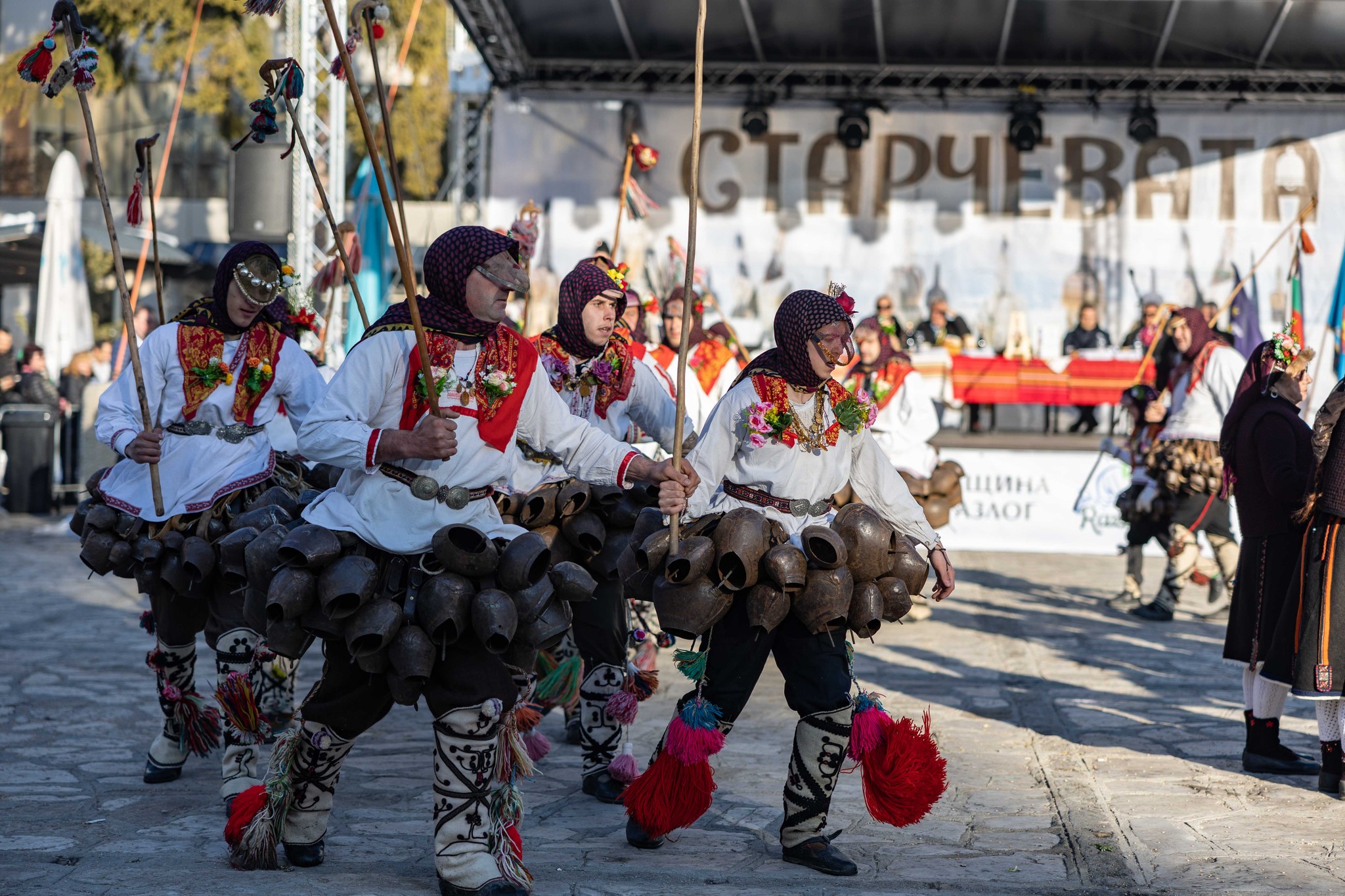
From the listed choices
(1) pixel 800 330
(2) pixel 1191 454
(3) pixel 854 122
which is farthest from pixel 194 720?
(3) pixel 854 122

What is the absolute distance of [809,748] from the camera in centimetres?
486

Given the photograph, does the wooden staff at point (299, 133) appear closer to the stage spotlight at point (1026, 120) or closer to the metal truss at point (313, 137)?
the metal truss at point (313, 137)

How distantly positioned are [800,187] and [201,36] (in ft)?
42.1

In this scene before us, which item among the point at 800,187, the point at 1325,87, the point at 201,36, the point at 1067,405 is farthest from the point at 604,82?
the point at 201,36

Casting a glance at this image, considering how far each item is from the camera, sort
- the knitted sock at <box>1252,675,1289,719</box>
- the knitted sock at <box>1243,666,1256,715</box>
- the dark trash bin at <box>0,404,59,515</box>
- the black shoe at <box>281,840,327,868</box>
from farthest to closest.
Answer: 1. the dark trash bin at <box>0,404,59,515</box>
2. the knitted sock at <box>1243,666,1256,715</box>
3. the knitted sock at <box>1252,675,1289,719</box>
4. the black shoe at <box>281,840,327,868</box>

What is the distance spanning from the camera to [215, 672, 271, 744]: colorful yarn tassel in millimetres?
5156

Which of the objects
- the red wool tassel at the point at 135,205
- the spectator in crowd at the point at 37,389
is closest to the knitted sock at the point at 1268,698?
the red wool tassel at the point at 135,205

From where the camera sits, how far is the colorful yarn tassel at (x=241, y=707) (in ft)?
16.9

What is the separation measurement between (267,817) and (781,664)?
1.78 metres

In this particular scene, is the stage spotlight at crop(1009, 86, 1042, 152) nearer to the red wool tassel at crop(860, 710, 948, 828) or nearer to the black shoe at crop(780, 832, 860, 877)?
the red wool tassel at crop(860, 710, 948, 828)

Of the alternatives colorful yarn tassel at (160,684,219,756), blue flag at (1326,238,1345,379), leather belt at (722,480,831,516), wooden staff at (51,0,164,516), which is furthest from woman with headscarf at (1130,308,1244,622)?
wooden staff at (51,0,164,516)

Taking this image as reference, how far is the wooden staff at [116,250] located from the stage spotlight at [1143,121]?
14.7 metres

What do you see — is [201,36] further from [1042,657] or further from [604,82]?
[1042,657]

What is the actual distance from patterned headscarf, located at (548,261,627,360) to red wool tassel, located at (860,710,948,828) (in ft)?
7.40
